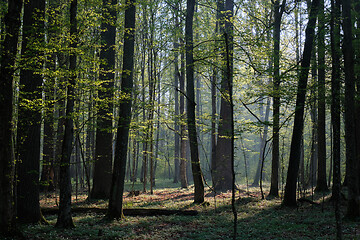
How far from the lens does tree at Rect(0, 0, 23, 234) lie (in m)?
5.72

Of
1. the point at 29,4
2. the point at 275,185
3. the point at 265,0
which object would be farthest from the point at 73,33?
the point at 265,0

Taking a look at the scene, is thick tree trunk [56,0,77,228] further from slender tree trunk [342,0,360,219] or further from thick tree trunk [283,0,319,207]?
thick tree trunk [283,0,319,207]

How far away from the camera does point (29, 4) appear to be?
25.1 ft

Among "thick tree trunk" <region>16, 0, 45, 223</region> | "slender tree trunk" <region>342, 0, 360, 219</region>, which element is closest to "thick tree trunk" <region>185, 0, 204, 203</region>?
"slender tree trunk" <region>342, 0, 360, 219</region>

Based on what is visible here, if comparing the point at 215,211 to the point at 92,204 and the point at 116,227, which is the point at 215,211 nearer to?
the point at 116,227

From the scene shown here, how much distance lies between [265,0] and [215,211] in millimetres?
13109

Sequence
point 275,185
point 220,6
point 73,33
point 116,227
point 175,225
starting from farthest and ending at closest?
point 220,6 < point 275,185 < point 175,225 < point 116,227 < point 73,33

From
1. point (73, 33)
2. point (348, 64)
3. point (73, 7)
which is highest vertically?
point (73, 7)

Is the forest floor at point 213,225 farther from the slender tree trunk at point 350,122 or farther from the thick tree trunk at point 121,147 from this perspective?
the slender tree trunk at point 350,122

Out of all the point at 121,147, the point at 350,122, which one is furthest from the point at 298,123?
the point at 121,147

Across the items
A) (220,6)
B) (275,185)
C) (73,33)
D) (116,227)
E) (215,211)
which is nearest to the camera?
(73,33)

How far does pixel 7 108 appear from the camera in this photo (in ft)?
19.2

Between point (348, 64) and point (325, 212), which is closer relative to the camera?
point (348, 64)

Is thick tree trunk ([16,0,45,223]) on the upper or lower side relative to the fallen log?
upper
